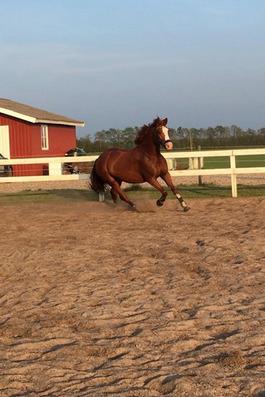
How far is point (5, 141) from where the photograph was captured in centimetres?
2827

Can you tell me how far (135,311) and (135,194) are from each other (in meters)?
11.9

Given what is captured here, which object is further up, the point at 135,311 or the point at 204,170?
the point at 204,170

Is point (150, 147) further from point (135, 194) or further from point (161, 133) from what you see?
point (135, 194)

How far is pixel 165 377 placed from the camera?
12.8 feet

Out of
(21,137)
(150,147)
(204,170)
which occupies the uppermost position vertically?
(21,137)

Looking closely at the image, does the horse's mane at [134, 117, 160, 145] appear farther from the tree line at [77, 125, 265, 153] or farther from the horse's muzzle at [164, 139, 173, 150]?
the tree line at [77, 125, 265, 153]

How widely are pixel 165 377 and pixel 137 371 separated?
0.23m

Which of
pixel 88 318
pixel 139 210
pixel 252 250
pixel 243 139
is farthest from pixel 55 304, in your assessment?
pixel 243 139

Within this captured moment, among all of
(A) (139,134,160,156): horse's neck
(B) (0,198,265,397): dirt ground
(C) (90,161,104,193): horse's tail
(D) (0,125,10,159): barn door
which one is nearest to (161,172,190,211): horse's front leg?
(A) (139,134,160,156): horse's neck

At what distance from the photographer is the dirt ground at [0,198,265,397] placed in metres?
3.92

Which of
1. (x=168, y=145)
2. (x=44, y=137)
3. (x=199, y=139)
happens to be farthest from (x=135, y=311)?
(x=199, y=139)

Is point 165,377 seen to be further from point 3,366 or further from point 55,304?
point 55,304

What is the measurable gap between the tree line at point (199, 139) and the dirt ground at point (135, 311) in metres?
31.0

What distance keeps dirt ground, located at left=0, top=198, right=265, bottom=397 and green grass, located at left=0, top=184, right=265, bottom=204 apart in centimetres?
566
